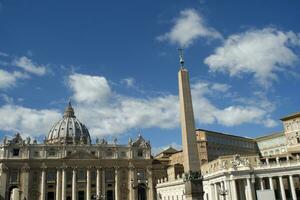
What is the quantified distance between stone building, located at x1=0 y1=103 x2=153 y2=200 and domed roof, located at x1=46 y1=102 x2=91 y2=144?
2506cm

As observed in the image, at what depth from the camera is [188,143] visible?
969 inches

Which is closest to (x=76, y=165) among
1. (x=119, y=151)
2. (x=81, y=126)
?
(x=119, y=151)

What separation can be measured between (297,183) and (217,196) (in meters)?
11.3

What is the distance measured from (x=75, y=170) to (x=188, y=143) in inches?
2342

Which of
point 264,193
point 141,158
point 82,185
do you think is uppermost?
point 141,158

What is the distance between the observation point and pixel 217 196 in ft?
176

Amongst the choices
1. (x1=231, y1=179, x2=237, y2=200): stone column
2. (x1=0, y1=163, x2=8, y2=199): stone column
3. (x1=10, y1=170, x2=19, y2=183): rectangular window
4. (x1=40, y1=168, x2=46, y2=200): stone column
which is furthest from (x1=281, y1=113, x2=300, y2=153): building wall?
(x1=0, y1=163, x2=8, y2=199): stone column

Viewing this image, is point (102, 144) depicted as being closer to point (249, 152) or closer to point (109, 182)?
point (109, 182)

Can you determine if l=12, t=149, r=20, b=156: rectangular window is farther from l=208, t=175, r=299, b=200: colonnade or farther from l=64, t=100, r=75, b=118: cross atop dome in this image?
l=208, t=175, r=299, b=200: colonnade

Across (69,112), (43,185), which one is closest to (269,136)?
(43,185)

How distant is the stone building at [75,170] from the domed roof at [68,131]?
25.1 metres

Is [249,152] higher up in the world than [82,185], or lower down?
higher up

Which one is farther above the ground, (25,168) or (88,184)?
(25,168)

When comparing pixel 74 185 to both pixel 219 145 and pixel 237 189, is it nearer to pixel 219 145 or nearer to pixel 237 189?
pixel 219 145
